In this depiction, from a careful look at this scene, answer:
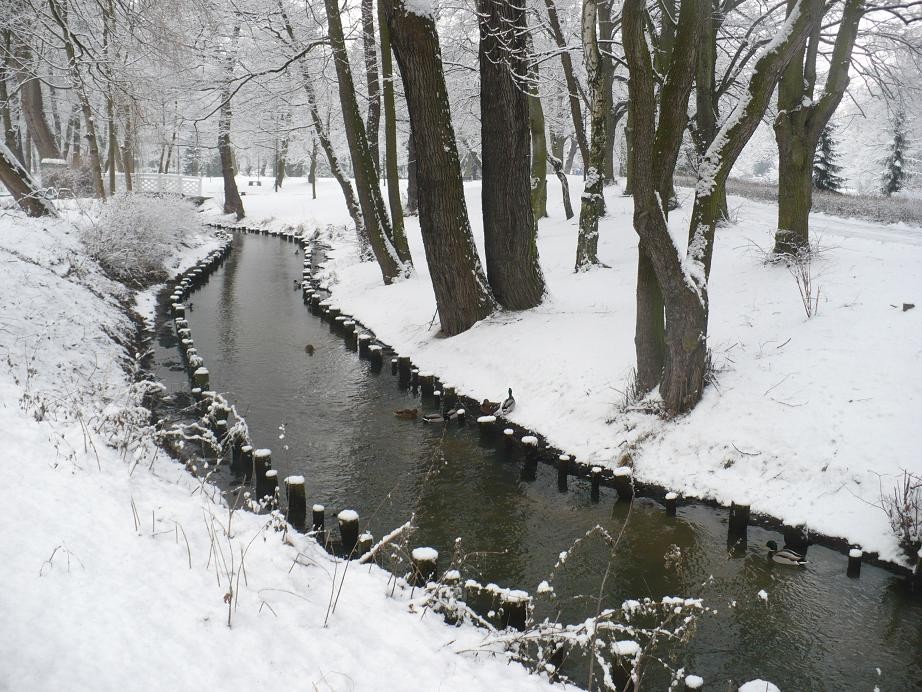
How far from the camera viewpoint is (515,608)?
3965 millimetres

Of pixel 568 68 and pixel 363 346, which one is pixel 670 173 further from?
pixel 568 68

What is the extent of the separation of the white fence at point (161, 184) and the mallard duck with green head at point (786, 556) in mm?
17358

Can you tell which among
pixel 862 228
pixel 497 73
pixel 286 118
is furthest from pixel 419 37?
pixel 286 118

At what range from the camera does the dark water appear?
4066mm

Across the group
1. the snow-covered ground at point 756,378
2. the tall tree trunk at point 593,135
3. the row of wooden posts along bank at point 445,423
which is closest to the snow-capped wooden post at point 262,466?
the row of wooden posts along bank at point 445,423

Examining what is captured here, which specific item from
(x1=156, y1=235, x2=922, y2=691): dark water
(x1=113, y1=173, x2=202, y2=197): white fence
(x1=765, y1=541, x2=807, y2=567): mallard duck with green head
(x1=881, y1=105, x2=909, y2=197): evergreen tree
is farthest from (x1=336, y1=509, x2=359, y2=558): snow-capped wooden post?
(x1=881, y1=105, x2=909, y2=197): evergreen tree

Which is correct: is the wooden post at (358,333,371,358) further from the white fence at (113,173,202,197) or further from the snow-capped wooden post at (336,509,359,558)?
the white fence at (113,173,202,197)

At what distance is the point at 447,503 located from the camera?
5.96 meters

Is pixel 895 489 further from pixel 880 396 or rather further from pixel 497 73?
pixel 497 73

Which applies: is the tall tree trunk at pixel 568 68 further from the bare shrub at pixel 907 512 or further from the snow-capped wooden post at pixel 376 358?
the bare shrub at pixel 907 512

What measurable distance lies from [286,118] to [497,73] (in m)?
19.1

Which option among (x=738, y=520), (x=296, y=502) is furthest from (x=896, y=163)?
(x=296, y=502)

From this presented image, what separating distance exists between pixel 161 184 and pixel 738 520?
27.1 m

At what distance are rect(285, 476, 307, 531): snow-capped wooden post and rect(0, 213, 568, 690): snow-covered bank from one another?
56cm
